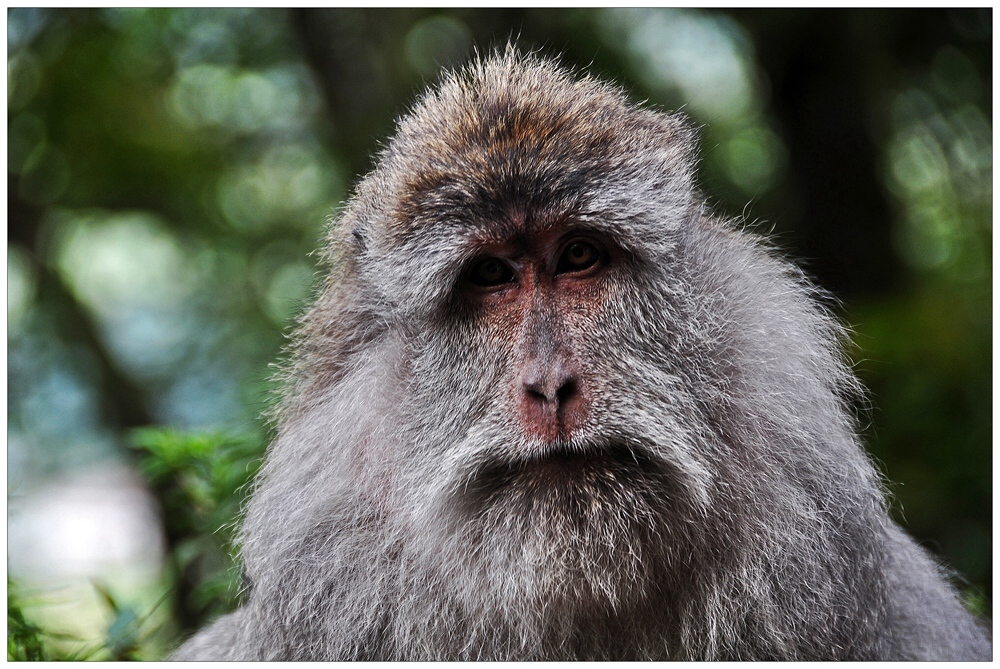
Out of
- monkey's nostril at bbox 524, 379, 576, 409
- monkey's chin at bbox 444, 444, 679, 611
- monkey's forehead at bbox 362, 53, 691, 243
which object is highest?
monkey's forehead at bbox 362, 53, 691, 243

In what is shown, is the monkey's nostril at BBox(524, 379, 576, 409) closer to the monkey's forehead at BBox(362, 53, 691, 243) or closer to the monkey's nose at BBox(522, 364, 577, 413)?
the monkey's nose at BBox(522, 364, 577, 413)

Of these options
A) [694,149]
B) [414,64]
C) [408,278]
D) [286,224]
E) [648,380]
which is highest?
[414,64]

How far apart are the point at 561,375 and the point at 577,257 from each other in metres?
0.39

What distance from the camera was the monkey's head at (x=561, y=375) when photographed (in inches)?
92.0

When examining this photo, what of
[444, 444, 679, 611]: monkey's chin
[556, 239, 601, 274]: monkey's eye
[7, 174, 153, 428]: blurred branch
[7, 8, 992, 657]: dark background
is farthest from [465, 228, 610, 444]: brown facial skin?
[7, 174, 153, 428]: blurred branch

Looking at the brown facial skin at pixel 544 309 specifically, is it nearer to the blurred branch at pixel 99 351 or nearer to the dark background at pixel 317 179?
the dark background at pixel 317 179

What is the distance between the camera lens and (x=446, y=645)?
2.64 meters

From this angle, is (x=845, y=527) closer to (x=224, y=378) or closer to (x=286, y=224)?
(x=224, y=378)

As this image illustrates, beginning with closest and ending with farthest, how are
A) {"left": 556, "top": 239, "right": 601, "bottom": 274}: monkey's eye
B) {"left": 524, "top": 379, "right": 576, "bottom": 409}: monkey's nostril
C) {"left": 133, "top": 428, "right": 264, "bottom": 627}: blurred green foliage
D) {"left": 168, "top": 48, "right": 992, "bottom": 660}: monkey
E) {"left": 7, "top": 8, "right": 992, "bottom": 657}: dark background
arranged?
{"left": 524, "top": 379, "right": 576, "bottom": 409}: monkey's nostril → {"left": 168, "top": 48, "right": 992, "bottom": 660}: monkey → {"left": 556, "top": 239, "right": 601, "bottom": 274}: monkey's eye → {"left": 133, "top": 428, "right": 264, "bottom": 627}: blurred green foliage → {"left": 7, "top": 8, "right": 992, "bottom": 657}: dark background

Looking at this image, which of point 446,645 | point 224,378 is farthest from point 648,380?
point 224,378

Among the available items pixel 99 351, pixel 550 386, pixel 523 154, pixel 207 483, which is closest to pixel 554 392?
pixel 550 386

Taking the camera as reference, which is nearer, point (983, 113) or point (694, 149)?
point (694, 149)

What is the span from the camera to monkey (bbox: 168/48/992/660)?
Answer: 2.36 meters

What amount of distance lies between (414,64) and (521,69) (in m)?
4.65
